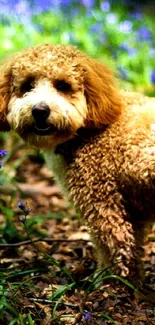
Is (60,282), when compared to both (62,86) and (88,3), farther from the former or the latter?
(88,3)

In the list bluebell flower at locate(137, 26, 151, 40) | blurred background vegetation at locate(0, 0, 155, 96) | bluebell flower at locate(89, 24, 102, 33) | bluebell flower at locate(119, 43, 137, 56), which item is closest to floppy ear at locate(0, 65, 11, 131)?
blurred background vegetation at locate(0, 0, 155, 96)

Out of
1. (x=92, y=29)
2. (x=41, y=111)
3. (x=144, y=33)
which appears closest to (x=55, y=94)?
(x=41, y=111)

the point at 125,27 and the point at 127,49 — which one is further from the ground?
the point at 125,27

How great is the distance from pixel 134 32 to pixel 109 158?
4.98 metres

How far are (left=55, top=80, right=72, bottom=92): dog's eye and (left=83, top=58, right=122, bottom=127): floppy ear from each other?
12 cm

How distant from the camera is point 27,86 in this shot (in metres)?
3.84

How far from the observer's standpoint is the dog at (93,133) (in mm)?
3664

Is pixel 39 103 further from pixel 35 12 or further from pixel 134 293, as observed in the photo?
pixel 35 12

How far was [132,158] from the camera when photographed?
365 centimetres

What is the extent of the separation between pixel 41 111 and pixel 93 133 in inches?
17.4

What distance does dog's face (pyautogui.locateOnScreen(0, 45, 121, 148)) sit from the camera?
367cm

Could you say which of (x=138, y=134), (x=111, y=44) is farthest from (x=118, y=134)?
(x=111, y=44)

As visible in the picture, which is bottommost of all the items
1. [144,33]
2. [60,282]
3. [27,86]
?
[60,282]

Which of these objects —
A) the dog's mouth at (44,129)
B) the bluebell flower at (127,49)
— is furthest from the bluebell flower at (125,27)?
the dog's mouth at (44,129)
